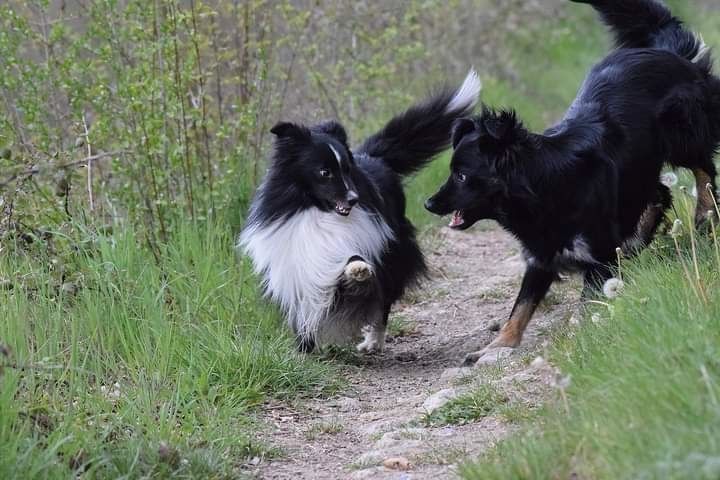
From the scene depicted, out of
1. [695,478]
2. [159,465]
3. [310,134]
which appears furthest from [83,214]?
[695,478]

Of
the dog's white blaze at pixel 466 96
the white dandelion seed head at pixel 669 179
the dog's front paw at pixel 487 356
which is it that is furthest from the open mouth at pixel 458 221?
the dog's white blaze at pixel 466 96

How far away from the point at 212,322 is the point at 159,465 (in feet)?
5.85

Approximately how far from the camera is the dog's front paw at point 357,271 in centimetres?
573

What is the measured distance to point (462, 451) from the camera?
388 centimetres

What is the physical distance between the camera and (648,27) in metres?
6.31

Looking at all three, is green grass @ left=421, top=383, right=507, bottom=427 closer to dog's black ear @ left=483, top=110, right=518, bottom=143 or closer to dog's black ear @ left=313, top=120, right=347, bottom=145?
dog's black ear @ left=483, top=110, right=518, bottom=143

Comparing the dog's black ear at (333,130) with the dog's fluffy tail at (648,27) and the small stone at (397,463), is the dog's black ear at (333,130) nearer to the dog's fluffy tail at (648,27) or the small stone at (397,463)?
the dog's fluffy tail at (648,27)

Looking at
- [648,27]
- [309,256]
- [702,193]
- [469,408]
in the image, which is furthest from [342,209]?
[648,27]

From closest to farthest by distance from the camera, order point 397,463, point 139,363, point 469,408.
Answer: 1. point 397,463
2. point 469,408
3. point 139,363

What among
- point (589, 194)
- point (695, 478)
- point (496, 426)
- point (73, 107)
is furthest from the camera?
point (73, 107)

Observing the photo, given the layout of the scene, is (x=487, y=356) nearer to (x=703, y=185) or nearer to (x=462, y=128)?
(x=462, y=128)

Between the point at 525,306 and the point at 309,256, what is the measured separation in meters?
1.23

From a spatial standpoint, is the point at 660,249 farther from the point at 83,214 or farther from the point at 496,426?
the point at 83,214

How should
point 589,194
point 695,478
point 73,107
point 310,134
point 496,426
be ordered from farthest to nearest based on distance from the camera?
point 73,107
point 310,134
point 589,194
point 496,426
point 695,478
